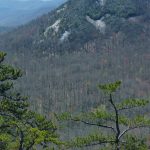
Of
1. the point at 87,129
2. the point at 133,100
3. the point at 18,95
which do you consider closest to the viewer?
the point at 133,100

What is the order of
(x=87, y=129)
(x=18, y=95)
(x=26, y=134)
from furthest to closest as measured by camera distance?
(x=87, y=129)
(x=18, y=95)
(x=26, y=134)

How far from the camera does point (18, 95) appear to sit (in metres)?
39.2

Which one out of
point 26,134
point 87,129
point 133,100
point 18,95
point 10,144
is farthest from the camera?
point 87,129

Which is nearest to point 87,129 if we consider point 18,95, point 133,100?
point 18,95

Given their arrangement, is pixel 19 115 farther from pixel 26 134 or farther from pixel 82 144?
pixel 82 144

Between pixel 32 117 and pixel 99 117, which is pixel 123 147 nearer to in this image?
pixel 99 117

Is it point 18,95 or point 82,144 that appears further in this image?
point 18,95

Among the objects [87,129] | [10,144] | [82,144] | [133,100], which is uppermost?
[133,100]

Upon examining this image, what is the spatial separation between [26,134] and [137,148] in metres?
7.12

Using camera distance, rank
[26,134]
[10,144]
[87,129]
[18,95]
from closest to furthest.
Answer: [26,134] → [10,144] → [18,95] → [87,129]

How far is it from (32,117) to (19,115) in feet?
4.39

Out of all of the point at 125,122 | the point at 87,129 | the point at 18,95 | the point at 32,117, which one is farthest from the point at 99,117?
the point at 87,129

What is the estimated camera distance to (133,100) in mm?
28344

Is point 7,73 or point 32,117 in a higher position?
point 7,73
